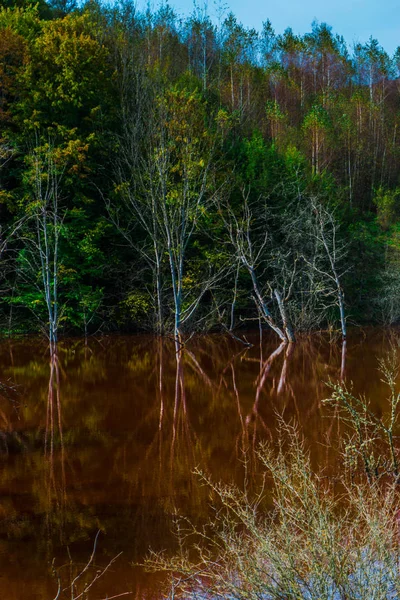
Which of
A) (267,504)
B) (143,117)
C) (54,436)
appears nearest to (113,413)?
(54,436)

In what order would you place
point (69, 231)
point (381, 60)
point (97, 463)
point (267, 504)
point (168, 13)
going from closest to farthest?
point (267, 504) < point (97, 463) < point (69, 231) < point (168, 13) < point (381, 60)

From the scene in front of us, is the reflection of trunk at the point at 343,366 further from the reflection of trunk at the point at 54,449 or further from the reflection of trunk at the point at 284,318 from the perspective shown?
the reflection of trunk at the point at 54,449

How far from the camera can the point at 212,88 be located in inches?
1527

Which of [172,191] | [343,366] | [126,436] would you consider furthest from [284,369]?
[172,191]

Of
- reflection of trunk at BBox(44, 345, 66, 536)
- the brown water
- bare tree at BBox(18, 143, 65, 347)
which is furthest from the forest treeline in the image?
reflection of trunk at BBox(44, 345, 66, 536)

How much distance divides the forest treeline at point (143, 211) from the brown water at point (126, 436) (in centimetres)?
417

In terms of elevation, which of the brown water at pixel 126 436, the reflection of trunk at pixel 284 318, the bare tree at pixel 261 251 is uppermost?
the bare tree at pixel 261 251

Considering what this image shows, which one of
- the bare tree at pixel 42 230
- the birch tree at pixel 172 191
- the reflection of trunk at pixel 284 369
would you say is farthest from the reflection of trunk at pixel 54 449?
the birch tree at pixel 172 191

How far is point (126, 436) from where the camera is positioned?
40.4 feet

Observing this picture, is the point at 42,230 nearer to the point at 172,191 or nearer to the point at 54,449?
the point at 172,191

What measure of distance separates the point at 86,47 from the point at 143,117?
3854 millimetres

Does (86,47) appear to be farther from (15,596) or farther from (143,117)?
(15,596)

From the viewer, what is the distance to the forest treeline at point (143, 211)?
2639cm

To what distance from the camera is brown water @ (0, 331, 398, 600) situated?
24.4 feet
